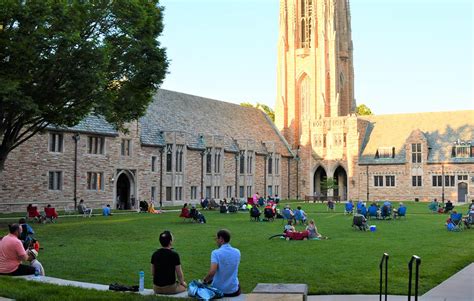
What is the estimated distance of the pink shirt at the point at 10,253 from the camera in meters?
13.8

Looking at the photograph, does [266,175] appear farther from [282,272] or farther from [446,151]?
[282,272]

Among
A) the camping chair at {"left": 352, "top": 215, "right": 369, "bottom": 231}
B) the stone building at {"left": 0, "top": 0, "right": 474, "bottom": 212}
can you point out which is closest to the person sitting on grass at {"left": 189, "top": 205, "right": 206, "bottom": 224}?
the camping chair at {"left": 352, "top": 215, "right": 369, "bottom": 231}

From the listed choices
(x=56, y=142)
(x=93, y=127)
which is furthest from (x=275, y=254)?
(x=93, y=127)

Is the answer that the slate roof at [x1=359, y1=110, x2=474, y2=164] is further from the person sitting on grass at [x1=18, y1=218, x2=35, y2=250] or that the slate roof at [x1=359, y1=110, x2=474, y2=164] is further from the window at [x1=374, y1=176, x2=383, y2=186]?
the person sitting on grass at [x1=18, y1=218, x2=35, y2=250]

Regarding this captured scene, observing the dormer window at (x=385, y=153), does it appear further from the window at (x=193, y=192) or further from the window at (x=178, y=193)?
the window at (x=178, y=193)

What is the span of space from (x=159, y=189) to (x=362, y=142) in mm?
31234

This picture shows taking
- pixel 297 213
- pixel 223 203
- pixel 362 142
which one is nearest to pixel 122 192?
pixel 223 203

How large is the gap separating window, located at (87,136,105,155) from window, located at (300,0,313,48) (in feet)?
146

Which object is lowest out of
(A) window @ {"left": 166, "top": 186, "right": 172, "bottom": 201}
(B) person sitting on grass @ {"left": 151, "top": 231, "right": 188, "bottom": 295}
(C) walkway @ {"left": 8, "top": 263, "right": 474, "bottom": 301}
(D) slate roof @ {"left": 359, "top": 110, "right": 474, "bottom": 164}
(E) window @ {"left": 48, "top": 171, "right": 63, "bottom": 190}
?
(C) walkway @ {"left": 8, "top": 263, "right": 474, "bottom": 301}

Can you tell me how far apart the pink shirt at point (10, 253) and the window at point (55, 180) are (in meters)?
29.3

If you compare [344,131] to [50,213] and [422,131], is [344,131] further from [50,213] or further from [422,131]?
[50,213]

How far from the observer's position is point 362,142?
2943 inches

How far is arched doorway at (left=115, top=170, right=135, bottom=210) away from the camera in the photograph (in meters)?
50.0

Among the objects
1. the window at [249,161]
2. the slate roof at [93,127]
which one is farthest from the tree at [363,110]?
the slate roof at [93,127]
